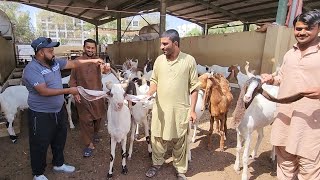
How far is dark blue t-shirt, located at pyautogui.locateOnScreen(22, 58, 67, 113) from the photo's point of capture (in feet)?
10.5

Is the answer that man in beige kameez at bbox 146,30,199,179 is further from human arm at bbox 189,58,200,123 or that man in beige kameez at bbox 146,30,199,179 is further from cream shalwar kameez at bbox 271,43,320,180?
cream shalwar kameez at bbox 271,43,320,180

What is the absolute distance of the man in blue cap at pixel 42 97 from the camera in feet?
10.5

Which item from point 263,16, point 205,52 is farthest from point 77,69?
point 263,16

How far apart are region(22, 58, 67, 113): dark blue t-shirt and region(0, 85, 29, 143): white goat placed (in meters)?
2.26

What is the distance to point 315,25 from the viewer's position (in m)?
2.21

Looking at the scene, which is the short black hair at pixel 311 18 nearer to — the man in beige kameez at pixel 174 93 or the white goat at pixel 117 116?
the man in beige kameez at pixel 174 93

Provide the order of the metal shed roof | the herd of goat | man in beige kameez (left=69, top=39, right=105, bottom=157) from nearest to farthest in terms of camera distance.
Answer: the herd of goat → man in beige kameez (left=69, top=39, right=105, bottom=157) → the metal shed roof

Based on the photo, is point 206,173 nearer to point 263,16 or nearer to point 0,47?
point 0,47

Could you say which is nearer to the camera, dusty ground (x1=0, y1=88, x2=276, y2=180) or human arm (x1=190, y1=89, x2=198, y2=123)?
human arm (x1=190, y1=89, x2=198, y2=123)

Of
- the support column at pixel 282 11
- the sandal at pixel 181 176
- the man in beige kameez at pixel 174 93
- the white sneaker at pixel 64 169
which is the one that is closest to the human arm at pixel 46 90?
the man in beige kameez at pixel 174 93

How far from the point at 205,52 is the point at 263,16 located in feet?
21.3

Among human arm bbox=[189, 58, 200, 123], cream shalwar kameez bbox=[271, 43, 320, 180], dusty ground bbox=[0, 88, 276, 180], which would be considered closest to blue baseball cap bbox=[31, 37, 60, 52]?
human arm bbox=[189, 58, 200, 123]

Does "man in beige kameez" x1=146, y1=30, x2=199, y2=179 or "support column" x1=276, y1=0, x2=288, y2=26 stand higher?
"support column" x1=276, y1=0, x2=288, y2=26

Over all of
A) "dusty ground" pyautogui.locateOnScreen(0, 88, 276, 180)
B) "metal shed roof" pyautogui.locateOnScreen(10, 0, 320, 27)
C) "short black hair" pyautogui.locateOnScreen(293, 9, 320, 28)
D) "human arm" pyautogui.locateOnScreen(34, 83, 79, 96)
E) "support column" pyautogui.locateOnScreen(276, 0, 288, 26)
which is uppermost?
"metal shed roof" pyautogui.locateOnScreen(10, 0, 320, 27)
